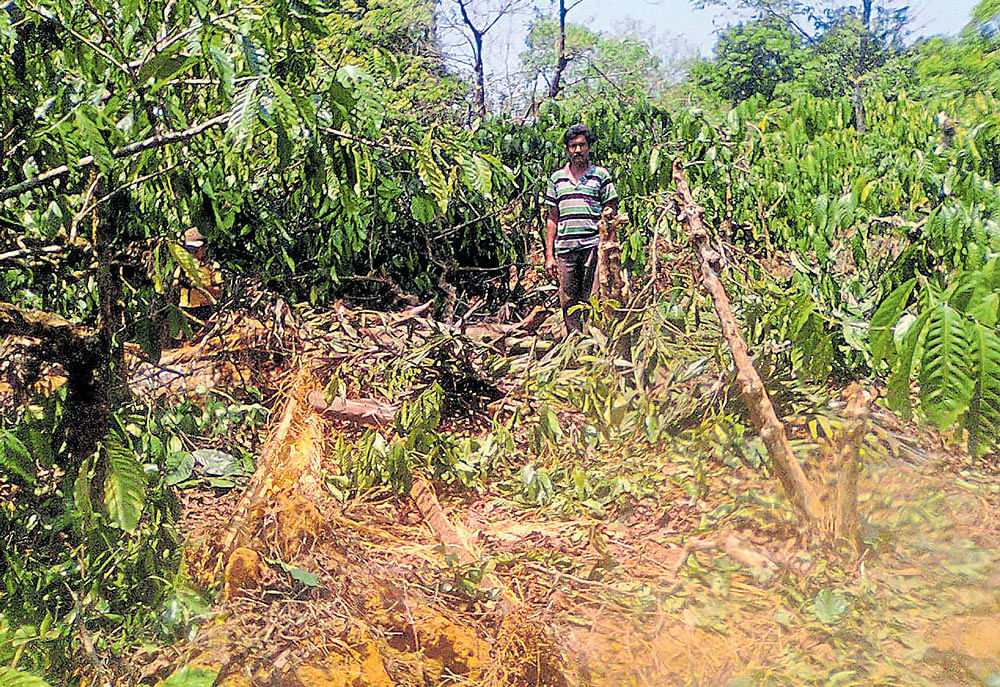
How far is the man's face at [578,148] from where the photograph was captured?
4.65 meters

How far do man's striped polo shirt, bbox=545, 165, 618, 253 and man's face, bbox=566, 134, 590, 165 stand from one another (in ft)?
0.30

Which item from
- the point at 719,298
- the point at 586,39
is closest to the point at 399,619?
the point at 719,298

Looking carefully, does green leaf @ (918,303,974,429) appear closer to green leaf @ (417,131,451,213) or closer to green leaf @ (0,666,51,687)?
green leaf @ (417,131,451,213)

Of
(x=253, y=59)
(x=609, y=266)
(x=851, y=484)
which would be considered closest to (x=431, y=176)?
(x=253, y=59)

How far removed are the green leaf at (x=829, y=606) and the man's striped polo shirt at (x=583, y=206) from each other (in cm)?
254

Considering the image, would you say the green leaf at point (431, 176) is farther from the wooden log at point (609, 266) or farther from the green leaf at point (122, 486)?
the wooden log at point (609, 266)

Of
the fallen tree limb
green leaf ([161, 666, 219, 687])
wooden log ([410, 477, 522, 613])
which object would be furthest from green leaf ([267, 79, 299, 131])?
wooden log ([410, 477, 522, 613])

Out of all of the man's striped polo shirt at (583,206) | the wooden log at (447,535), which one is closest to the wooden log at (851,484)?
the wooden log at (447,535)

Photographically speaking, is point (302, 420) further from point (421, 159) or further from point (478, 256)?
point (478, 256)

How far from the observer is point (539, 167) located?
577cm

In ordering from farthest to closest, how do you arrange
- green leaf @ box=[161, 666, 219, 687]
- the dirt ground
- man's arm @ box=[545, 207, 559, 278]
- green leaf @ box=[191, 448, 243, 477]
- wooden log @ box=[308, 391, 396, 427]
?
man's arm @ box=[545, 207, 559, 278] → wooden log @ box=[308, 391, 396, 427] → green leaf @ box=[191, 448, 243, 477] → the dirt ground → green leaf @ box=[161, 666, 219, 687]

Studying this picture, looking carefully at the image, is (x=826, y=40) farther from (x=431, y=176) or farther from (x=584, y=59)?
(x=431, y=176)

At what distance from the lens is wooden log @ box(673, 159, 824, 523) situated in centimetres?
271

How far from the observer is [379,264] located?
17.1 ft
